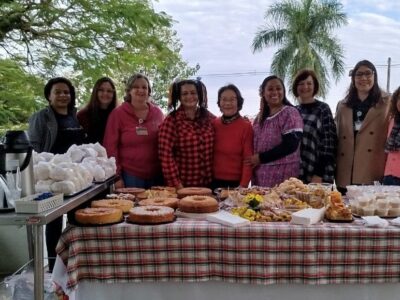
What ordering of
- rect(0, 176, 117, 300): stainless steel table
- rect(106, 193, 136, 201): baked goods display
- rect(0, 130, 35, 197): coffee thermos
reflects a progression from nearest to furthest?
rect(0, 176, 117, 300): stainless steel table → rect(0, 130, 35, 197): coffee thermos → rect(106, 193, 136, 201): baked goods display

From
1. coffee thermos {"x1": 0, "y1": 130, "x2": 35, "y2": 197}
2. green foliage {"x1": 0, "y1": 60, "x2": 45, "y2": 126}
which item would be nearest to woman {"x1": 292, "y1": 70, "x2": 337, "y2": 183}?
coffee thermos {"x1": 0, "y1": 130, "x2": 35, "y2": 197}

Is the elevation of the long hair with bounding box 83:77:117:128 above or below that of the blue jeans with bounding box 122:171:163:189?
above

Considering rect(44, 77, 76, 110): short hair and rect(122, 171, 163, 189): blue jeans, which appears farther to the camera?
rect(44, 77, 76, 110): short hair

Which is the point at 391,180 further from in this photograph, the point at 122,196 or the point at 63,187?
the point at 63,187

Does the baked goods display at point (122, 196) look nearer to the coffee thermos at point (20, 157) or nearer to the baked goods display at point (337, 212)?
the coffee thermos at point (20, 157)

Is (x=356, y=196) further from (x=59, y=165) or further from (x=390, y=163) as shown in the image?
(x=59, y=165)

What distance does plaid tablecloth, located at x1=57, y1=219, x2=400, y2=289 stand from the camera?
5.85 ft

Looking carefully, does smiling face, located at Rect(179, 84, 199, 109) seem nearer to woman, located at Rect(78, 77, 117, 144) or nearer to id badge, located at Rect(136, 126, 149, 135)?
id badge, located at Rect(136, 126, 149, 135)

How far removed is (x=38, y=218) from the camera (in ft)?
4.76

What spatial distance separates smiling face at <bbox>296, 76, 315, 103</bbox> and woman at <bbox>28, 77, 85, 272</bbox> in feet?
5.19

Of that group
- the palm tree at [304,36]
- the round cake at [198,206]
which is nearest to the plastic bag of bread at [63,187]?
the round cake at [198,206]

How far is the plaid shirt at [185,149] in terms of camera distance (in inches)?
106

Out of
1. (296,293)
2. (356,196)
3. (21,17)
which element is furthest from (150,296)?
(21,17)

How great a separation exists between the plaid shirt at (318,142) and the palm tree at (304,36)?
12.4 metres
